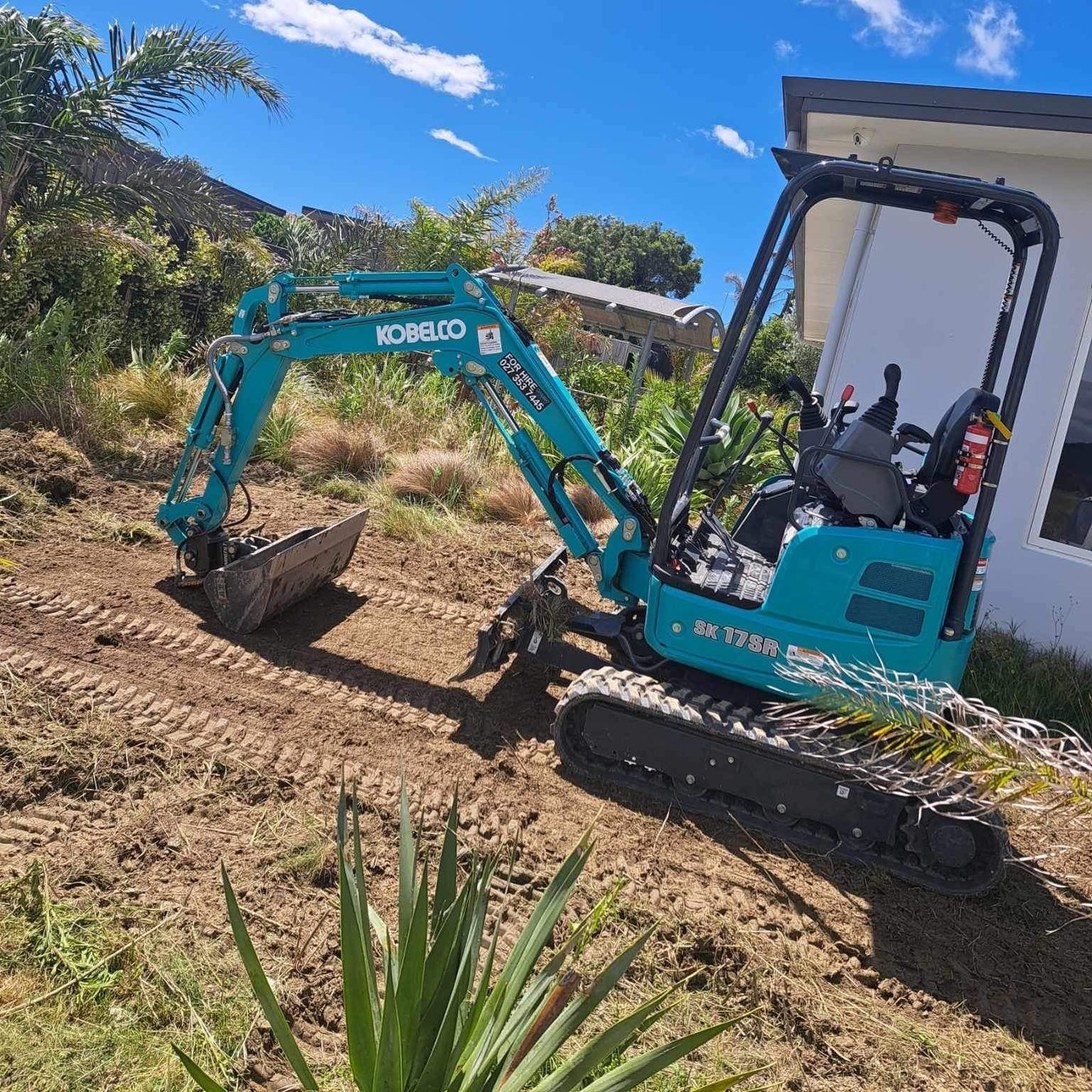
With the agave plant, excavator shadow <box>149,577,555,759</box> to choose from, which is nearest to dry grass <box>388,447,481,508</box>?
the agave plant

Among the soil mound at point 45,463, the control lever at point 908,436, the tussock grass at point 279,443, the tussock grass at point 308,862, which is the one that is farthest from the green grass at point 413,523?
the control lever at point 908,436

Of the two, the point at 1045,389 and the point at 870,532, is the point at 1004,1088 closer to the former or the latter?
the point at 870,532

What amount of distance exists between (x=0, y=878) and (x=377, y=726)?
6.01 ft

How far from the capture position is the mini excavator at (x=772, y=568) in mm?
3879

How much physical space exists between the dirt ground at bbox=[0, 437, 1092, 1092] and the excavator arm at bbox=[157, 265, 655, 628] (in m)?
0.79

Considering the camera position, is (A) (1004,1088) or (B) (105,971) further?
(A) (1004,1088)

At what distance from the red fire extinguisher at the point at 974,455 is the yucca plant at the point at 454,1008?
7.97 feet

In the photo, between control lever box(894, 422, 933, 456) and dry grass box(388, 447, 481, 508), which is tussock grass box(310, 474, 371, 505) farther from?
control lever box(894, 422, 933, 456)

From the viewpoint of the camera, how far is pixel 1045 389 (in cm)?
686

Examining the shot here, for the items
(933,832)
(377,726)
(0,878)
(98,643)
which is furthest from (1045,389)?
(0,878)

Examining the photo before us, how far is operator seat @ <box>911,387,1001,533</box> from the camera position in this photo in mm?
3797

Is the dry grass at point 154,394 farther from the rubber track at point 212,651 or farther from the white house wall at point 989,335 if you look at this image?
the white house wall at point 989,335

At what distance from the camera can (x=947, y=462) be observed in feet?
12.8

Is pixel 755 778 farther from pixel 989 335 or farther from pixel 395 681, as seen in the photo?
pixel 989 335
